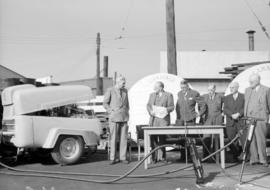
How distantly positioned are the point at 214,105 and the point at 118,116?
93.2 inches

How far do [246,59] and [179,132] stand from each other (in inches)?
672

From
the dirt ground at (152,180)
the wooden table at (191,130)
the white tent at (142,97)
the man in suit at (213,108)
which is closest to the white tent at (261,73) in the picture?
the white tent at (142,97)

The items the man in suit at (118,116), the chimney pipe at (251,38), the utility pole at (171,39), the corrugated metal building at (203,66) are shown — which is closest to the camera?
the man in suit at (118,116)

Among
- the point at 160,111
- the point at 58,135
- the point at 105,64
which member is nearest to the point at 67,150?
the point at 58,135

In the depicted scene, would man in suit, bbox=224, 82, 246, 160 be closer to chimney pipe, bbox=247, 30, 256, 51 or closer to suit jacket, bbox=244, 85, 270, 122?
suit jacket, bbox=244, 85, 270, 122

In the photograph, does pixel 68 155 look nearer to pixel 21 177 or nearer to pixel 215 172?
pixel 21 177

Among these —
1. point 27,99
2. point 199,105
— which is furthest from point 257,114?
point 27,99

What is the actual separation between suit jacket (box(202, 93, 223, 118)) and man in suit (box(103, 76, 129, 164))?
199cm

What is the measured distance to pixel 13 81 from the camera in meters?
11.2

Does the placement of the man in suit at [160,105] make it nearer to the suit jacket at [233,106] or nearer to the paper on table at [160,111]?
the paper on table at [160,111]

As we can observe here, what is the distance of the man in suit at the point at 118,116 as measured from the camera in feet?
35.3

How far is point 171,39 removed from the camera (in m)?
17.7

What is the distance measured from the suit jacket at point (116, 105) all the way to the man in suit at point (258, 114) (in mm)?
2869

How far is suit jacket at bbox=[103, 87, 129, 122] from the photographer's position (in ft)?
35.4
